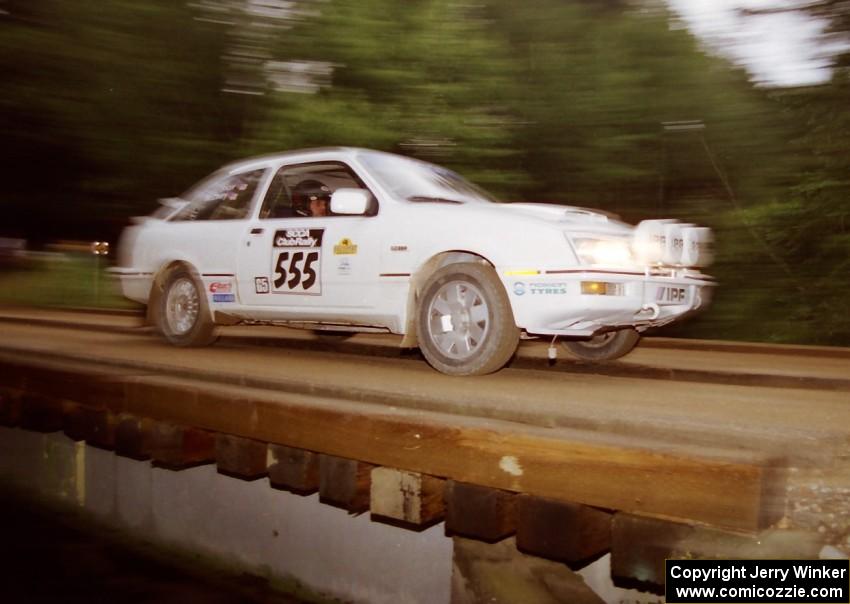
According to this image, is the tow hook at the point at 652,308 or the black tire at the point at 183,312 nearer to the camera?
the tow hook at the point at 652,308

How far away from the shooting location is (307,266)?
568 cm

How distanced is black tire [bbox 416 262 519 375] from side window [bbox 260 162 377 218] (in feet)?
4.97

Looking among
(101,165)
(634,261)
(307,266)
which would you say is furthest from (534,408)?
(101,165)

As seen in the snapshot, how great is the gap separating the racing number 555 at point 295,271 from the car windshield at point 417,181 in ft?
2.42

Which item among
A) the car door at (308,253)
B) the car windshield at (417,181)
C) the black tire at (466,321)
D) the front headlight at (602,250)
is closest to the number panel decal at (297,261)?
the car door at (308,253)

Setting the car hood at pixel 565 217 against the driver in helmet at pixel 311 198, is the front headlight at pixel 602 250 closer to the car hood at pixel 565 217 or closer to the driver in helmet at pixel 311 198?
the car hood at pixel 565 217

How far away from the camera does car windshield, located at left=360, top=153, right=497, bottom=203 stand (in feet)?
18.1

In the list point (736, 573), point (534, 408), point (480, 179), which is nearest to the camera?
point (736, 573)

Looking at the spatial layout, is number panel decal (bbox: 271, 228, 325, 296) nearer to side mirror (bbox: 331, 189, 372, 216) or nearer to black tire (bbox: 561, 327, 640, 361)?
side mirror (bbox: 331, 189, 372, 216)

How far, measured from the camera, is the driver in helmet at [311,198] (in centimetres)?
617

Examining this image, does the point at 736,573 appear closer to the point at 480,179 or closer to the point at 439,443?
the point at 439,443

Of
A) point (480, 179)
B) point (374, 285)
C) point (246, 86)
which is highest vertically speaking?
point (246, 86)

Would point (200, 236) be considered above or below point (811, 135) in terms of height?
below

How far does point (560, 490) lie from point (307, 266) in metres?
3.37
